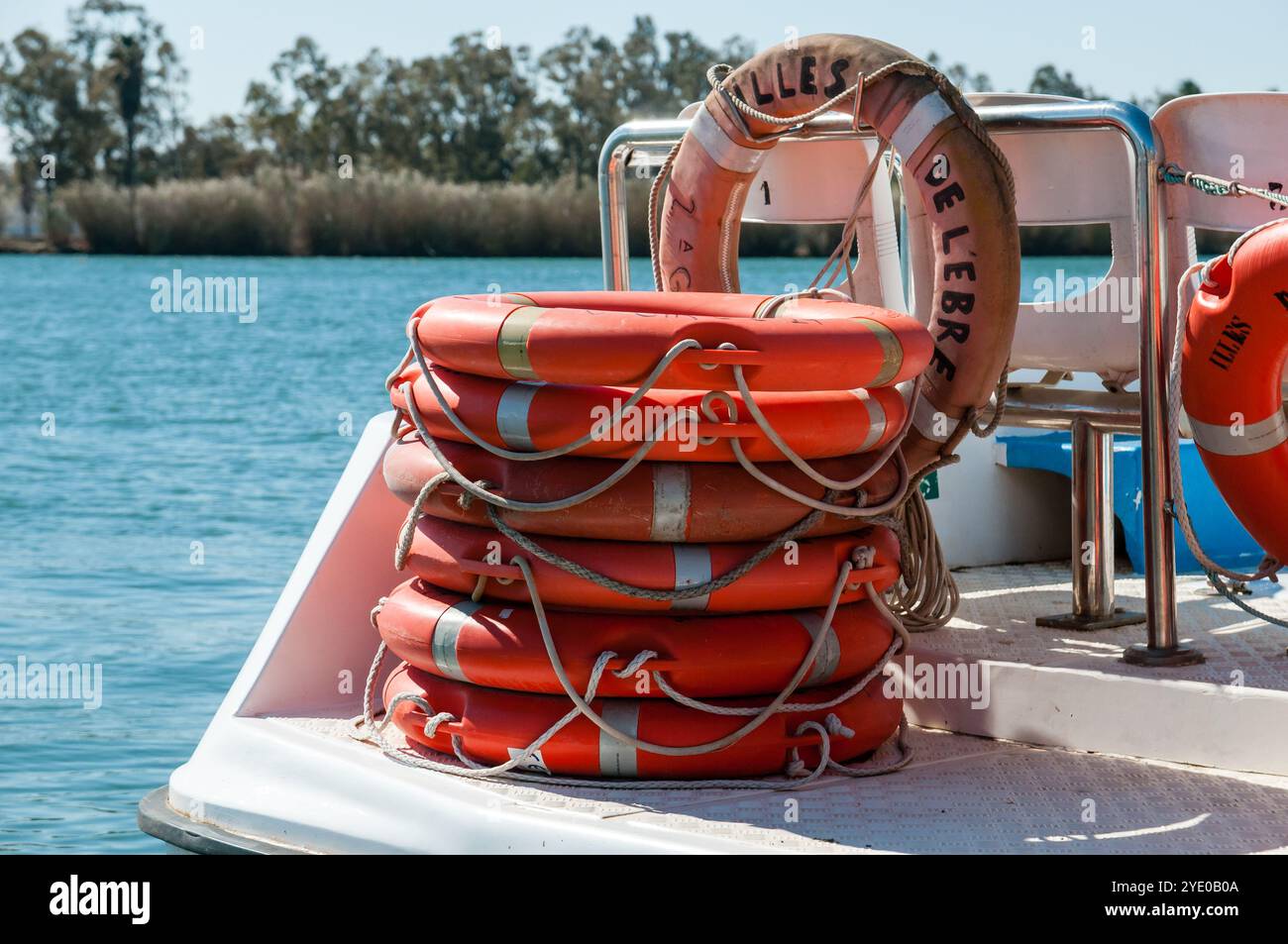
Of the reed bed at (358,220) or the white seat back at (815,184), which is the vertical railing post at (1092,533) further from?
the reed bed at (358,220)

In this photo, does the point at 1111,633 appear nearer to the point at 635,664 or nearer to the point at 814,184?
the point at 635,664

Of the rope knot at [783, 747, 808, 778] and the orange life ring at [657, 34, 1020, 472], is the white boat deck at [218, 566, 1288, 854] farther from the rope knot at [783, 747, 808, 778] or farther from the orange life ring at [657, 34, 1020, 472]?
the orange life ring at [657, 34, 1020, 472]

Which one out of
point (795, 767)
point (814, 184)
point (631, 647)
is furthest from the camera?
point (814, 184)

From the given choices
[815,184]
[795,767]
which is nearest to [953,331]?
[795,767]

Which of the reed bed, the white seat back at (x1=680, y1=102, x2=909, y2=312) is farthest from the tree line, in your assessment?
the white seat back at (x1=680, y1=102, x2=909, y2=312)

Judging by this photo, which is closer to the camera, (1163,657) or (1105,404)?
(1163,657)

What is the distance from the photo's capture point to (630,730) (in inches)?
112

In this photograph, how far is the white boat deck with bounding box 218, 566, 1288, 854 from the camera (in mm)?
2643

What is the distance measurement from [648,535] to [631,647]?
0.61 ft

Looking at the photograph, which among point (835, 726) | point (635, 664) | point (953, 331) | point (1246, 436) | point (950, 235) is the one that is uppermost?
point (950, 235)

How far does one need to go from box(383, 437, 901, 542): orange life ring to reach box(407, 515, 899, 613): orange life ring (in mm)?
29

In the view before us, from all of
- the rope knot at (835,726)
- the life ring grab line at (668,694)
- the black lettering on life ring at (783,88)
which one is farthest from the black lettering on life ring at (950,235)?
the rope knot at (835,726)

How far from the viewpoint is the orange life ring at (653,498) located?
2805mm

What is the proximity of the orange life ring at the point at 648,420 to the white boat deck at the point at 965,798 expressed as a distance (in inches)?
22.5
